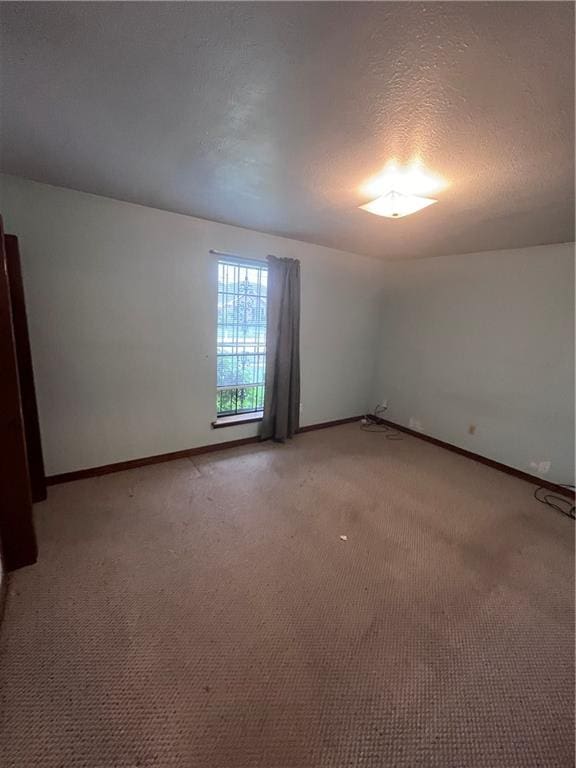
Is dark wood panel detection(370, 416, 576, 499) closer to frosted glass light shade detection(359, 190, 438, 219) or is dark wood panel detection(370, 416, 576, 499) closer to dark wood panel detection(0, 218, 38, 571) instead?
frosted glass light shade detection(359, 190, 438, 219)

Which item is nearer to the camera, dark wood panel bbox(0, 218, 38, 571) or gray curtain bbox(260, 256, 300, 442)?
dark wood panel bbox(0, 218, 38, 571)

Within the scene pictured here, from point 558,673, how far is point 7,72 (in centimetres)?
317

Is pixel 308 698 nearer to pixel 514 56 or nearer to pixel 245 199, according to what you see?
pixel 514 56

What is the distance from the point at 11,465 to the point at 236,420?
1.91 m

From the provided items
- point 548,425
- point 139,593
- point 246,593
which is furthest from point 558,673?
point 548,425

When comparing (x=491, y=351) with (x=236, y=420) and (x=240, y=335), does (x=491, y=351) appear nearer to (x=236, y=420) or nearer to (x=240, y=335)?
(x=240, y=335)

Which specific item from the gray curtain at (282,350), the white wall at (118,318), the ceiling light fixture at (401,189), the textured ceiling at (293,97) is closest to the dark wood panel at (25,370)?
the white wall at (118,318)

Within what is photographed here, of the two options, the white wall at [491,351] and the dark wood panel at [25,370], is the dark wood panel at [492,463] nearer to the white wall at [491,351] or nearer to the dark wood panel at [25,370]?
the white wall at [491,351]

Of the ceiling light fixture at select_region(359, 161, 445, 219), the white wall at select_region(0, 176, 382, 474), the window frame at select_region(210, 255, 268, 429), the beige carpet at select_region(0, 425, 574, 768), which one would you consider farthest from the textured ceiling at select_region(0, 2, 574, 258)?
the beige carpet at select_region(0, 425, 574, 768)

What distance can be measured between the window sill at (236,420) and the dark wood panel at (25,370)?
4.63 ft

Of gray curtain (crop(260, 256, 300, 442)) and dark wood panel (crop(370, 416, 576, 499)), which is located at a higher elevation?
gray curtain (crop(260, 256, 300, 442))

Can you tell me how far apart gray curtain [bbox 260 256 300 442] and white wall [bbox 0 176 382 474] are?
238mm

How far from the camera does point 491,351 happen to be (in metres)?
3.21

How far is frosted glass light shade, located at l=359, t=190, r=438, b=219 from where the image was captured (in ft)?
6.00
